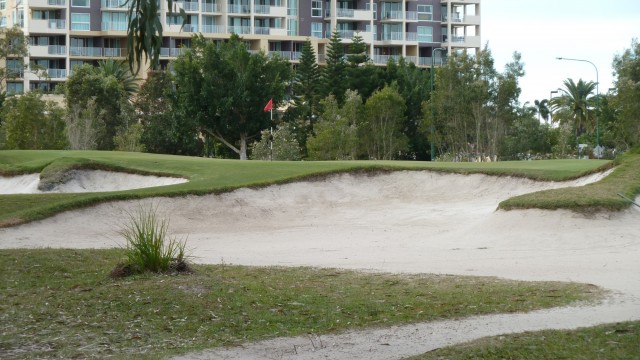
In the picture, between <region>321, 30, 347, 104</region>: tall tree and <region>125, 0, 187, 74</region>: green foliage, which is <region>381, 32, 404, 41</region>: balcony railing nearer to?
<region>321, 30, 347, 104</region>: tall tree

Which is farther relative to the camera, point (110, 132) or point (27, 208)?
point (110, 132)

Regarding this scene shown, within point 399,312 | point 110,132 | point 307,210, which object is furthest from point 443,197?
point 110,132

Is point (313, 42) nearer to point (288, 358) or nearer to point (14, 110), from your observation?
point (14, 110)

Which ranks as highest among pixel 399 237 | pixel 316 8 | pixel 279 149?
pixel 316 8

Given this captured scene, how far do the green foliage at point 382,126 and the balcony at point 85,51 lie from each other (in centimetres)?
5682

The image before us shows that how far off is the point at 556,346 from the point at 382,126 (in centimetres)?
6947

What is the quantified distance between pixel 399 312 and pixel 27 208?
1683 centimetres

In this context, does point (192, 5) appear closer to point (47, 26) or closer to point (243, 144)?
point (47, 26)

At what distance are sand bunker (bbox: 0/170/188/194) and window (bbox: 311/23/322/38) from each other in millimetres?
100995

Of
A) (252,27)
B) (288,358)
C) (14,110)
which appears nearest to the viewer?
(288,358)

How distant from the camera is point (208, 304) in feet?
45.9

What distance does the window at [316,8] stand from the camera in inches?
5325

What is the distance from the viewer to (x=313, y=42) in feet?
433

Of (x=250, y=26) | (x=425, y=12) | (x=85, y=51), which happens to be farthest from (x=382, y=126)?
(x=425, y=12)
